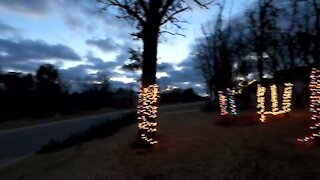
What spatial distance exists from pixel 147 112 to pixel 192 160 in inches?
169

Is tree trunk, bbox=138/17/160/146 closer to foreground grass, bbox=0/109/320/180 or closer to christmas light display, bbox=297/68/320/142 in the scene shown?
foreground grass, bbox=0/109/320/180

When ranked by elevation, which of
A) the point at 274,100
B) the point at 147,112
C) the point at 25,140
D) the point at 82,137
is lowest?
the point at 25,140

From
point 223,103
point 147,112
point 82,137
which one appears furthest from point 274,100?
point 147,112

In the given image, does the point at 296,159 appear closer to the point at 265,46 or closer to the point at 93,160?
the point at 93,160

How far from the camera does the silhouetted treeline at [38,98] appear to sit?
52562 millimetres

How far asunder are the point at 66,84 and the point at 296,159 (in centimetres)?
8110

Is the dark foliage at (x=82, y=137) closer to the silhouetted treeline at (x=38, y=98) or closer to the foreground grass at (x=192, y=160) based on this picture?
the foreground grass at (x=192, y=160)

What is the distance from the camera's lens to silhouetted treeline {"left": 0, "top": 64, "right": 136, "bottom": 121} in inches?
2069

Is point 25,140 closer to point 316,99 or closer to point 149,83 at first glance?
point 149,83

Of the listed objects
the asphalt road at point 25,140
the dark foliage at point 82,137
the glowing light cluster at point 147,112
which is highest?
the glowing light cluster at point 147,112

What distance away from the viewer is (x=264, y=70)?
3894cm

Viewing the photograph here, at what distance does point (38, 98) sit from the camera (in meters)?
57.0

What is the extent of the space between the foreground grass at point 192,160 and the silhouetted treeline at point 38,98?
111 ft

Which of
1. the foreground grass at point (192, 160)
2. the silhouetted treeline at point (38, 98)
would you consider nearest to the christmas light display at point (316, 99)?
the foreground grass at point (192, 160)
